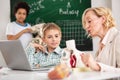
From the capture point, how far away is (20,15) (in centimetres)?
316

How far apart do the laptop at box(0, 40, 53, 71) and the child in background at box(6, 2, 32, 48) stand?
1.43 m

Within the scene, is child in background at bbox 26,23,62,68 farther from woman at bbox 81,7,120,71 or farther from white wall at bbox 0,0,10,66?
white wall at bbox 0,0,10,66

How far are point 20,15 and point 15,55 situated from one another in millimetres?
1676

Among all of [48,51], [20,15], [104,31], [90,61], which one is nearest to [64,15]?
[20,15]

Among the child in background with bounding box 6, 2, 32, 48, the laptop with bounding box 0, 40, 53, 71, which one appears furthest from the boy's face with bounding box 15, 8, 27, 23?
the laptop with bounding box 0, 40, 53, 71

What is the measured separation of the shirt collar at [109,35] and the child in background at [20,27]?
174 cm

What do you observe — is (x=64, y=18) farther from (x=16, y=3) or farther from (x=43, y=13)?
(x=16, y=3)

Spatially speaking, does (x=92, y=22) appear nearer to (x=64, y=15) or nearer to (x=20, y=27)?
(x=20, y=27)

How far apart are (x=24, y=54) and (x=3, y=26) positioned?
210 cm

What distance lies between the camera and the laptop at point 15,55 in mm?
1463

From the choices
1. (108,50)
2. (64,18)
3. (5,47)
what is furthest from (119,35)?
(64,18)

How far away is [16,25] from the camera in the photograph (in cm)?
317

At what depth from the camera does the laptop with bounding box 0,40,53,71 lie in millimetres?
1463

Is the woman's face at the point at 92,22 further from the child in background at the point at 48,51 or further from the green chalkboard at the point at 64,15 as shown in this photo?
the green chalkboard at the point at 64,15
